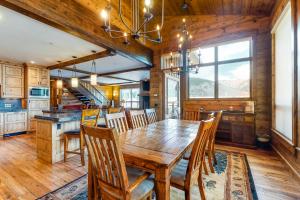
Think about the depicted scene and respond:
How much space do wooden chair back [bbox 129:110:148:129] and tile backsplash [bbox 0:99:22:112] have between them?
15.5ft

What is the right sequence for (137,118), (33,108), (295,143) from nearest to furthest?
(295,143), (137,118), (33,108)

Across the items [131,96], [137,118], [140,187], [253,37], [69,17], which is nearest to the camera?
[140,187]

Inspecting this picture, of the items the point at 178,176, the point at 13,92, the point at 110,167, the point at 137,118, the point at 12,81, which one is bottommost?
the point at 178,176

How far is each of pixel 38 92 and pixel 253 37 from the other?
726cm

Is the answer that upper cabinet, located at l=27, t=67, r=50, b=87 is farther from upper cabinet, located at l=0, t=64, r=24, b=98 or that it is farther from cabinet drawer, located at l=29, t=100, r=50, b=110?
cabinet drawer, located at l=29, t=100, r=50, b=110

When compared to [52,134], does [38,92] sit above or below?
above

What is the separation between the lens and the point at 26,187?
197 centimetres

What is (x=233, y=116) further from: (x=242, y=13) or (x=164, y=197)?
(x=164, y=197)

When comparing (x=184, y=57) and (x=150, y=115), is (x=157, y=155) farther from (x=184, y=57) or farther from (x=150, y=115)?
(x=184, y=57)

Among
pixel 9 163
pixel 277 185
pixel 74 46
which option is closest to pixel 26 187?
pixel 9 163

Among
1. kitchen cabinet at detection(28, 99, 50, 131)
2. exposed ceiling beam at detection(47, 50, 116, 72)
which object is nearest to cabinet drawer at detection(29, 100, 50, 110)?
kitchen cabinet at detection(28, 99, 50, 131)

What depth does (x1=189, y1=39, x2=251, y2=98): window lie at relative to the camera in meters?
4.03

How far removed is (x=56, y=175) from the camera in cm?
229

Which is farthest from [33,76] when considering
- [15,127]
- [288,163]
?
[288,163]
